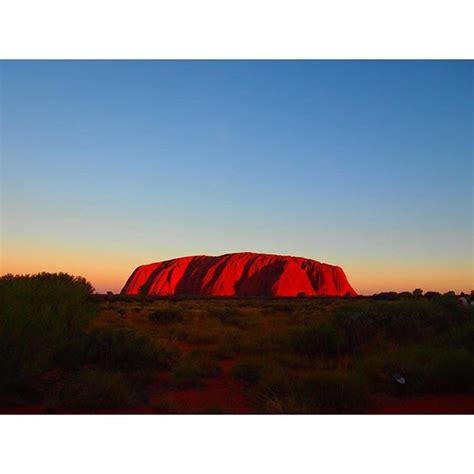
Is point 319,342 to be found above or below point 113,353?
below

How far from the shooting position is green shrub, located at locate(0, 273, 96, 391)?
22.6ft

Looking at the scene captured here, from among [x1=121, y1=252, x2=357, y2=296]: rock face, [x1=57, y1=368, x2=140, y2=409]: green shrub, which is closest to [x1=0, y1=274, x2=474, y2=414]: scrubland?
[x1=57, y1=368, x2=140, y2=409]: green shrub

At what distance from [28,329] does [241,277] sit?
6442 cm

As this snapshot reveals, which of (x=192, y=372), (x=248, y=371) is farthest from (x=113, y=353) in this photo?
(x=248, y=371)

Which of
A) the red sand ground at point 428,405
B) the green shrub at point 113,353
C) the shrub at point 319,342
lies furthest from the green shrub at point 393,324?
the green shrub at point 113,353

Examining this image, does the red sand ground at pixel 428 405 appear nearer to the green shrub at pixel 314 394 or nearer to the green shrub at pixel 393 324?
the green shrub at pixel 314 394

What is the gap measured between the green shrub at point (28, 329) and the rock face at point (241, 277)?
194ft

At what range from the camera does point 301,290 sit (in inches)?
2785

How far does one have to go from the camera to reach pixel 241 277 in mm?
71250

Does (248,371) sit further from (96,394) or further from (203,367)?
(96,394)

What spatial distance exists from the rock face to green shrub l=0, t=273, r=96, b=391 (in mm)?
59253

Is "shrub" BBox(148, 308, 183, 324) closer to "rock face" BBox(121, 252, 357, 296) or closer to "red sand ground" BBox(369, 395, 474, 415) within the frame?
"red sand ground" BBox(369, 395, 474, 415)

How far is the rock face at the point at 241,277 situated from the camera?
69.6m

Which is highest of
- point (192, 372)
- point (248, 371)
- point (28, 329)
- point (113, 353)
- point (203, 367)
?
point (28, 329)
